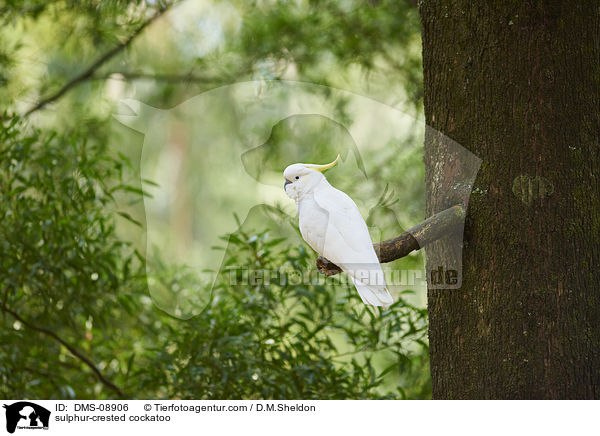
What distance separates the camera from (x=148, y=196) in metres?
0.88

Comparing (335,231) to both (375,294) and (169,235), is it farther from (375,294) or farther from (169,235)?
(169,235)

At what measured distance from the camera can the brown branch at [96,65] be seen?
1566 millimetres

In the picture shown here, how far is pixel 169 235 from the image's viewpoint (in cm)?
89

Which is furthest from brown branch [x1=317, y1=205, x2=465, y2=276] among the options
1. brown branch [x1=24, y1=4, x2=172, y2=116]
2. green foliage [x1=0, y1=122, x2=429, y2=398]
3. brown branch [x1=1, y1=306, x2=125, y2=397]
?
brown branch [x1=24, y1=4, x2=172, y2=116]

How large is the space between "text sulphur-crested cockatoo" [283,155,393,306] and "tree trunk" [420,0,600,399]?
94 millimetres

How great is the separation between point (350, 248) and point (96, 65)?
4.16 ft

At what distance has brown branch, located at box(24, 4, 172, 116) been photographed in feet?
5.14

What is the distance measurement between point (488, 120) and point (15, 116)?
3.40 feet
